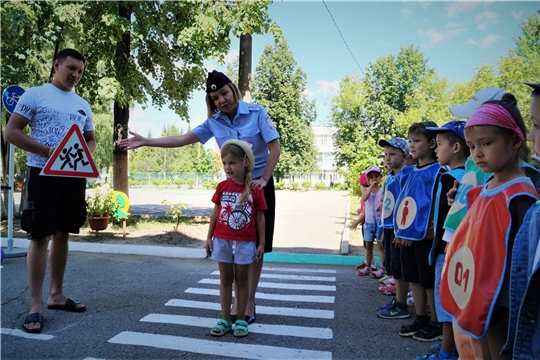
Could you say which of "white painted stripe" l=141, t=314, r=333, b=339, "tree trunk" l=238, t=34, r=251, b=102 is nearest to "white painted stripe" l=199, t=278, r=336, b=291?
"white painted stripe" l=141, t=314, r=333, b=339

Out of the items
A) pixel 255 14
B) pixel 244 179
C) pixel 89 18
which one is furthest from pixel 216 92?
pixel 89 18

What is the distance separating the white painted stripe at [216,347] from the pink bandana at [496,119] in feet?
6.72

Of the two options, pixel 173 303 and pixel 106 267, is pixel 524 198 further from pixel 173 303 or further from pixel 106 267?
pixel 106 267

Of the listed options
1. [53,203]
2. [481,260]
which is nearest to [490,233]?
[481,260]

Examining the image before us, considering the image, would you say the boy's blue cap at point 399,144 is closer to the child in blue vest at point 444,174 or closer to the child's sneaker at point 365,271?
the child in blue vest at point 444,174

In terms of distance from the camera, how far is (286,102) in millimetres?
52594

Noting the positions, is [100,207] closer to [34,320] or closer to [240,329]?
[34,320]

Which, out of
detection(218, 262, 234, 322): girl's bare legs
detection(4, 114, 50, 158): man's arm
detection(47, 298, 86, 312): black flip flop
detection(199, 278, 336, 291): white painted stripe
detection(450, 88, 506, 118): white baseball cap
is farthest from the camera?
detection(199, 278, 336, 291): white painted stripe

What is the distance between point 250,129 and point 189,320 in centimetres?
188

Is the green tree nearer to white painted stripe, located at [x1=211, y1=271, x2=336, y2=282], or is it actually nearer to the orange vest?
white painted stripe, located at [x1=211, y1=271, x2=336, y2=282]

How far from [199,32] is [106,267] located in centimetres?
641

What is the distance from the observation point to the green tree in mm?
52406

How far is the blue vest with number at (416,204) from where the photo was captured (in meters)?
3.34

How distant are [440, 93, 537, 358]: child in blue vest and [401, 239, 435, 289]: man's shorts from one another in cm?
127
